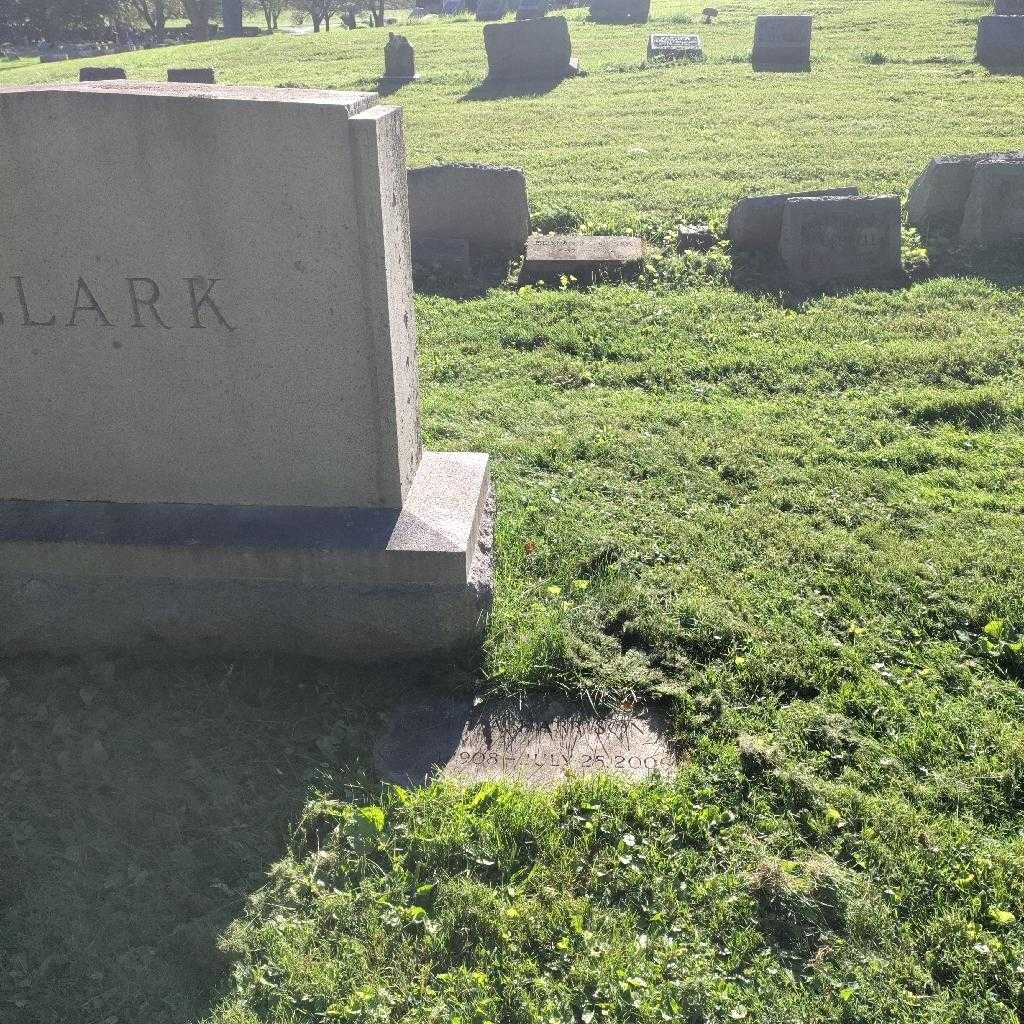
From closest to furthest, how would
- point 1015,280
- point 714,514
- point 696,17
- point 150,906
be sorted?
1. point 150,906
2. point 714,514
3. point 1015,280
4. point 696,17

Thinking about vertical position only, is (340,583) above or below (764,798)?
above

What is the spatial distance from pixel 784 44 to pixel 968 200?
1187cm

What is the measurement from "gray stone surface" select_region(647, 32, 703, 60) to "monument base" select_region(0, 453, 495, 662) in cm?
1855

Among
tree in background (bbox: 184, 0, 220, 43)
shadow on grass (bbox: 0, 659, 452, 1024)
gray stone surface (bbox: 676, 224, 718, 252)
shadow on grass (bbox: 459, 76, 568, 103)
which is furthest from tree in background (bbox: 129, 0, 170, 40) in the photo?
shadow on grass (bbox: 0, 659, 452, 1024)

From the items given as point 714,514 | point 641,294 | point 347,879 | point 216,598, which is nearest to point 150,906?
point 347,879

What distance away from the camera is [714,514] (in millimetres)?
4793

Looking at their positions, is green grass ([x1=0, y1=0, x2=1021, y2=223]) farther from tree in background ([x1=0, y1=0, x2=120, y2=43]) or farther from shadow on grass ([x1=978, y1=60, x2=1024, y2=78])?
tree in background ([x1=0, y1=0, x2=120, y2=43])

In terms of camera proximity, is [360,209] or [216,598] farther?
[216,598]

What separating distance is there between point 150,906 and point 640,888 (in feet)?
4.68

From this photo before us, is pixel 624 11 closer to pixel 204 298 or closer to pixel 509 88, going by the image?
pixel 509 88

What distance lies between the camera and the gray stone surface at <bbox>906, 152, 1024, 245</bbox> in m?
8.25

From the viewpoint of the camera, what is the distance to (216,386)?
3730 millimetres

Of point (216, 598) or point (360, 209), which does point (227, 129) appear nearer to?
point (360, 209)

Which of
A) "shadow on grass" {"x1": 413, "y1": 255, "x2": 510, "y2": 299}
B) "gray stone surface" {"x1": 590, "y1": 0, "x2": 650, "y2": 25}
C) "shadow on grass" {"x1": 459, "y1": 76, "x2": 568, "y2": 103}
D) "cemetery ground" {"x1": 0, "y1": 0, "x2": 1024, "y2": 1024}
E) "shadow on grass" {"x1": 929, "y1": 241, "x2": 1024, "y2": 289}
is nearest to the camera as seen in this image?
"cemetery ground" {"x1": 0, "y1": 0, "x2": 1024, "y2": 1024}
